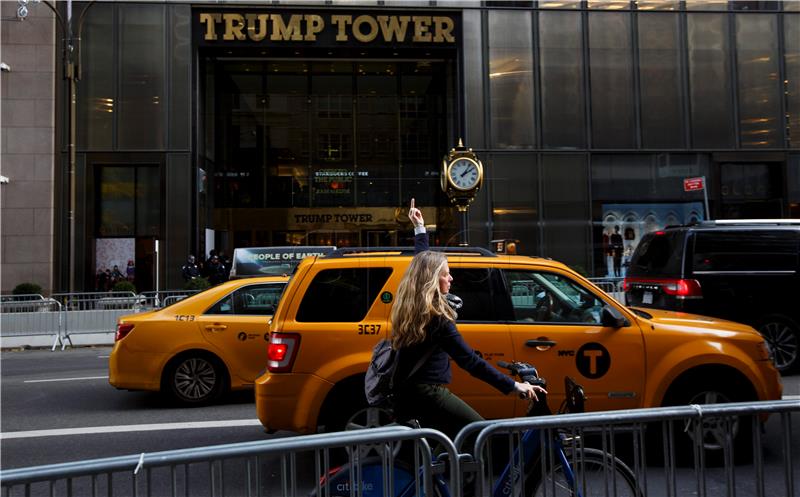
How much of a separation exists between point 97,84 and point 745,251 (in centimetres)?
2207

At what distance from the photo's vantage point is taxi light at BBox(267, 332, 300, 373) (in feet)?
17.5

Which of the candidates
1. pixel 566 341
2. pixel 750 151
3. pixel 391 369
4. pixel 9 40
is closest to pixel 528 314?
pixel 566 341

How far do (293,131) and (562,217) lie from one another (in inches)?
503

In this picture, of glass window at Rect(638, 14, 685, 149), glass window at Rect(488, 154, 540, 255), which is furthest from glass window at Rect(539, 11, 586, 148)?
glass window at Rect(638, 14, 685, 149)

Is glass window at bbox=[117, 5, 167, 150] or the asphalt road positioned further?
glass window at bbox=[117, 5, 167, 150]

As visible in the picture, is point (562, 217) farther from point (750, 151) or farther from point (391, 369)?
point (391, 369)

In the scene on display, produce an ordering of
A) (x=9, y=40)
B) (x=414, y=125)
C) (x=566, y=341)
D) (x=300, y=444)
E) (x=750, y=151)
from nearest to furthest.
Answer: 1. (x=300, y=444)
2. (x=566, y=341)
3. (x=9, y=40)
4. (x=750, y=151)
5. (x=414, y=125)

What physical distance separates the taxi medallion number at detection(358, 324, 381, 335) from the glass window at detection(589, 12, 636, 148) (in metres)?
21.0

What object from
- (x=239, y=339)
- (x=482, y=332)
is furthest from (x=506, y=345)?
(x=239, y=339)

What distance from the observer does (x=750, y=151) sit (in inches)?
974

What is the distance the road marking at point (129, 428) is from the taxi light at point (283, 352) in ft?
7.02

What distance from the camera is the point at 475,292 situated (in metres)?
5.69

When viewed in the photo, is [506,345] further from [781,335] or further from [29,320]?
[29,320]

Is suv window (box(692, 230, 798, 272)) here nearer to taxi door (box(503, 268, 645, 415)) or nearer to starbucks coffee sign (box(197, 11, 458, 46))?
taxi door (box(503, 268, 645, 415))
